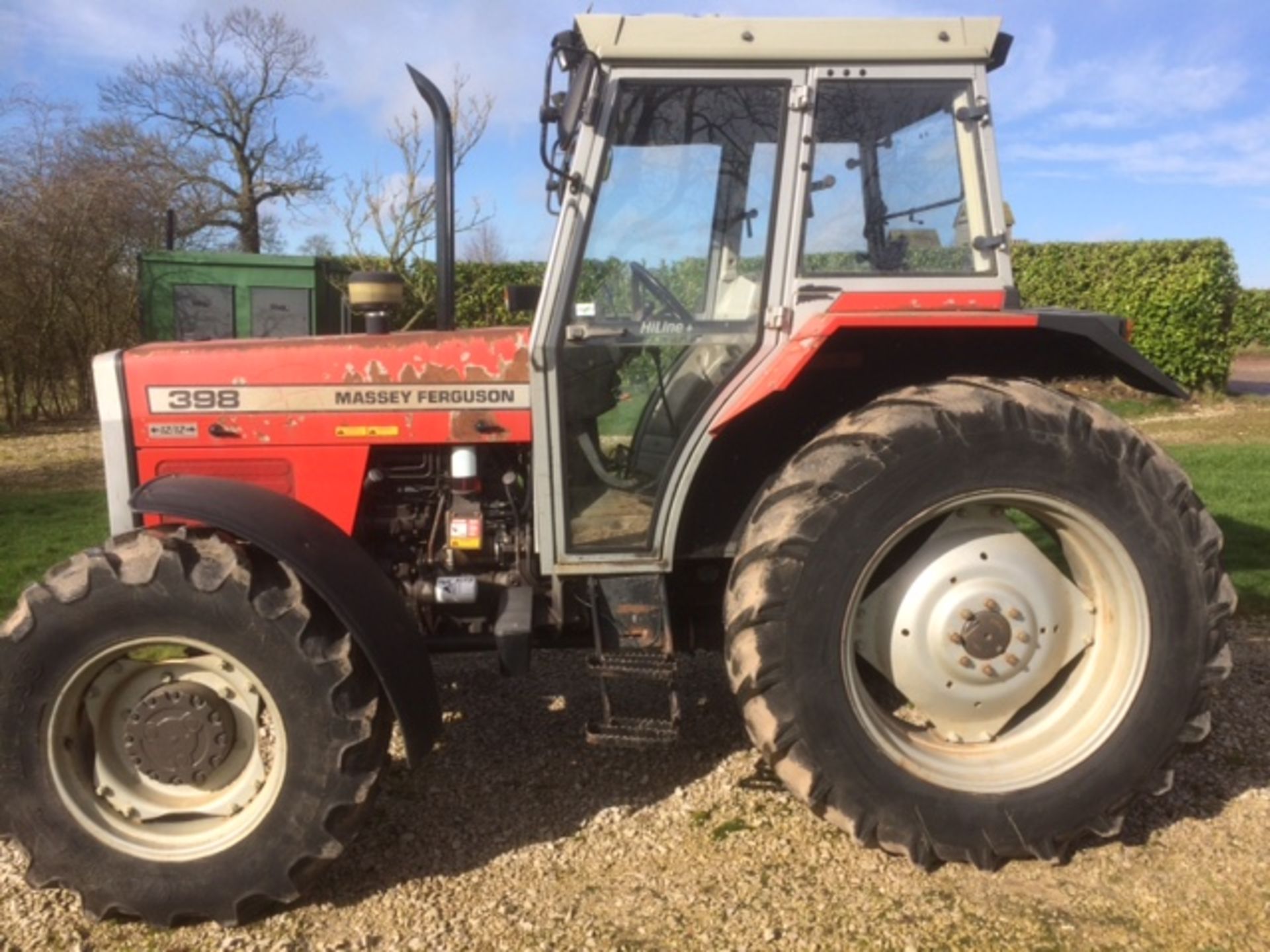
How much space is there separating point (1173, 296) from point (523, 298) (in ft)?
45.1

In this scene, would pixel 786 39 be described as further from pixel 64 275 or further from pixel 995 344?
pixel 64 275

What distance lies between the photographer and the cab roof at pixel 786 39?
10.1 ft

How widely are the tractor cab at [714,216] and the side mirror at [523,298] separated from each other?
23cm

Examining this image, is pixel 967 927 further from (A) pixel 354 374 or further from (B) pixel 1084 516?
(A) pixel 354 374

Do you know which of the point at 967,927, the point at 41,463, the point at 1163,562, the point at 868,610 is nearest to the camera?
the point at 967,927

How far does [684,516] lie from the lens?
11.1 feet

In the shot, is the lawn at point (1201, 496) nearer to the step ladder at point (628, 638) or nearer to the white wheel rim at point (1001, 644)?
the step ladder at point (628, 638)

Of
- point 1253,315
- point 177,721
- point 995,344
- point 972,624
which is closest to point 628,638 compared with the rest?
point 972,624

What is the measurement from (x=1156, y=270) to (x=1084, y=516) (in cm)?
1367

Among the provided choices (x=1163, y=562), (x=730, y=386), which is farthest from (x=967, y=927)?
(x=730, y=386)

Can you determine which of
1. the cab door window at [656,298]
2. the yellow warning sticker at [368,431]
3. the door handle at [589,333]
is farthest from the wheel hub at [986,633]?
the yellow warning sticker at [368,431]

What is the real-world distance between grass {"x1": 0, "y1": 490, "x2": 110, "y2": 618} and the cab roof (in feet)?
14.3

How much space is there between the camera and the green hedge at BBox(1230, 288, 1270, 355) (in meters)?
25.2

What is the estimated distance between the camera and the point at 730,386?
323 cm
